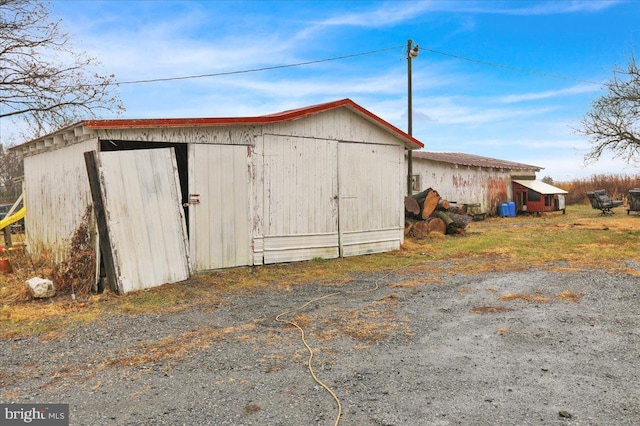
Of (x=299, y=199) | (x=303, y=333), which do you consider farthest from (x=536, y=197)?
(x=303, y=333)

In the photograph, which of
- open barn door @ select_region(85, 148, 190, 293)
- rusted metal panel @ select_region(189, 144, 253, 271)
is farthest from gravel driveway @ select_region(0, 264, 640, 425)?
rusted metal panel @ select_region(189, 144, 253, 271)

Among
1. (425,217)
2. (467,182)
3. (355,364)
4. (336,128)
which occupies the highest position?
(336,128)

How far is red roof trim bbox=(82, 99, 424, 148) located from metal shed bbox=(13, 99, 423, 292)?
21 mm

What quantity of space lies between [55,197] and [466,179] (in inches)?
748

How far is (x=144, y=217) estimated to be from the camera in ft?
22.2

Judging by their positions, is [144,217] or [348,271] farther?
[348,271]

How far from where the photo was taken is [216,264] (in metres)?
7.95

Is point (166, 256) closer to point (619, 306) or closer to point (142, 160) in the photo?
point (142, 160)

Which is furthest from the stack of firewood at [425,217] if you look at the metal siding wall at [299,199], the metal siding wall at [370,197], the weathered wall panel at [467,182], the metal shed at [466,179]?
the weathered wall panel at [467,182]

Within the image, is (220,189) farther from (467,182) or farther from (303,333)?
(467,182)

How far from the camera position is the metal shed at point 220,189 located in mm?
6680

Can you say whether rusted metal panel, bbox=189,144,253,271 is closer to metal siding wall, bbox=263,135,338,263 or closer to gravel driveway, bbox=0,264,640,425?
metal siding wall, bbox=263,135,338,263

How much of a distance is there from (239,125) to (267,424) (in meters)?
6.36

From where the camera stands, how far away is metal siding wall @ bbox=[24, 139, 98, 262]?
7520 millimetres
